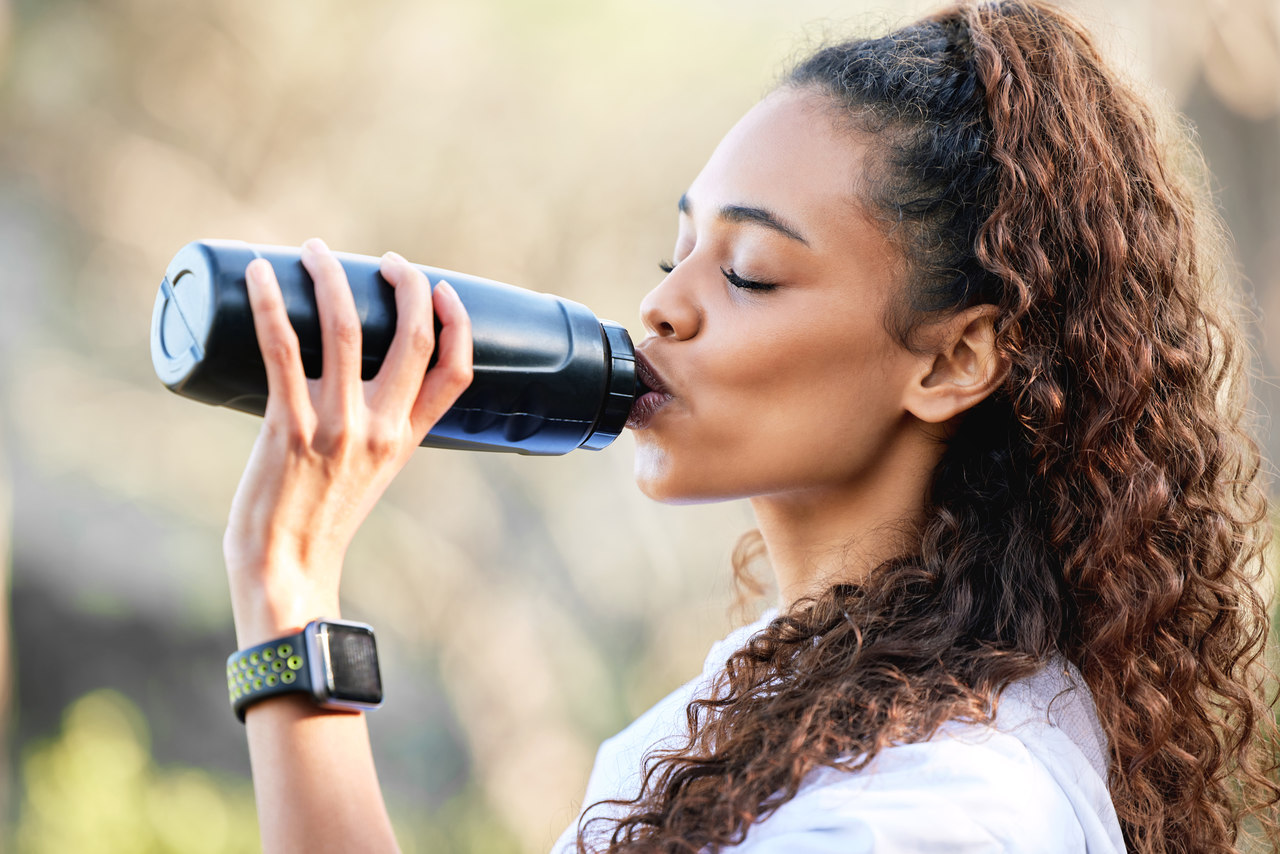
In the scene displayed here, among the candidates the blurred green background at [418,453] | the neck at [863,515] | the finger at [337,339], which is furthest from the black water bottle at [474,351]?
the blurred green background at [418,453]

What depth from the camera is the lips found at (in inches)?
45.9

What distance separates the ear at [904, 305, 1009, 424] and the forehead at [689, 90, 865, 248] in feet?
0.51

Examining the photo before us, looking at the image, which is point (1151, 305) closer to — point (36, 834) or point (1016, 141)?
point (1016, 141)

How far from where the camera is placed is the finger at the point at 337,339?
2.93ft

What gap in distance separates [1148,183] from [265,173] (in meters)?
3.11

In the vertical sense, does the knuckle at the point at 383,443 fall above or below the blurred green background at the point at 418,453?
below

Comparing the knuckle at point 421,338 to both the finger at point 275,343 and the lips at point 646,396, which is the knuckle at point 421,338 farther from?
the lips at point 646,396

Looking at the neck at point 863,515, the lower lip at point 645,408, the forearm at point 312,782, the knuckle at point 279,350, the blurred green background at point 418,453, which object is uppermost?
the blurred green background at point 418,453

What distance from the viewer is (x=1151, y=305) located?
1.18 meters

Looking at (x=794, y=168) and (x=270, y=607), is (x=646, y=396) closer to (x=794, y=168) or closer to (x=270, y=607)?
(x=794, y=168)

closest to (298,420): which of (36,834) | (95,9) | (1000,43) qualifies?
(1000,43)

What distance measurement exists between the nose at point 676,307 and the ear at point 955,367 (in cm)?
24

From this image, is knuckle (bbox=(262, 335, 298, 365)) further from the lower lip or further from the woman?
the lower lip

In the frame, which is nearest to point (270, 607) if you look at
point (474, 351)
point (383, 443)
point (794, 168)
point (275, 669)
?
point (275, 669)
